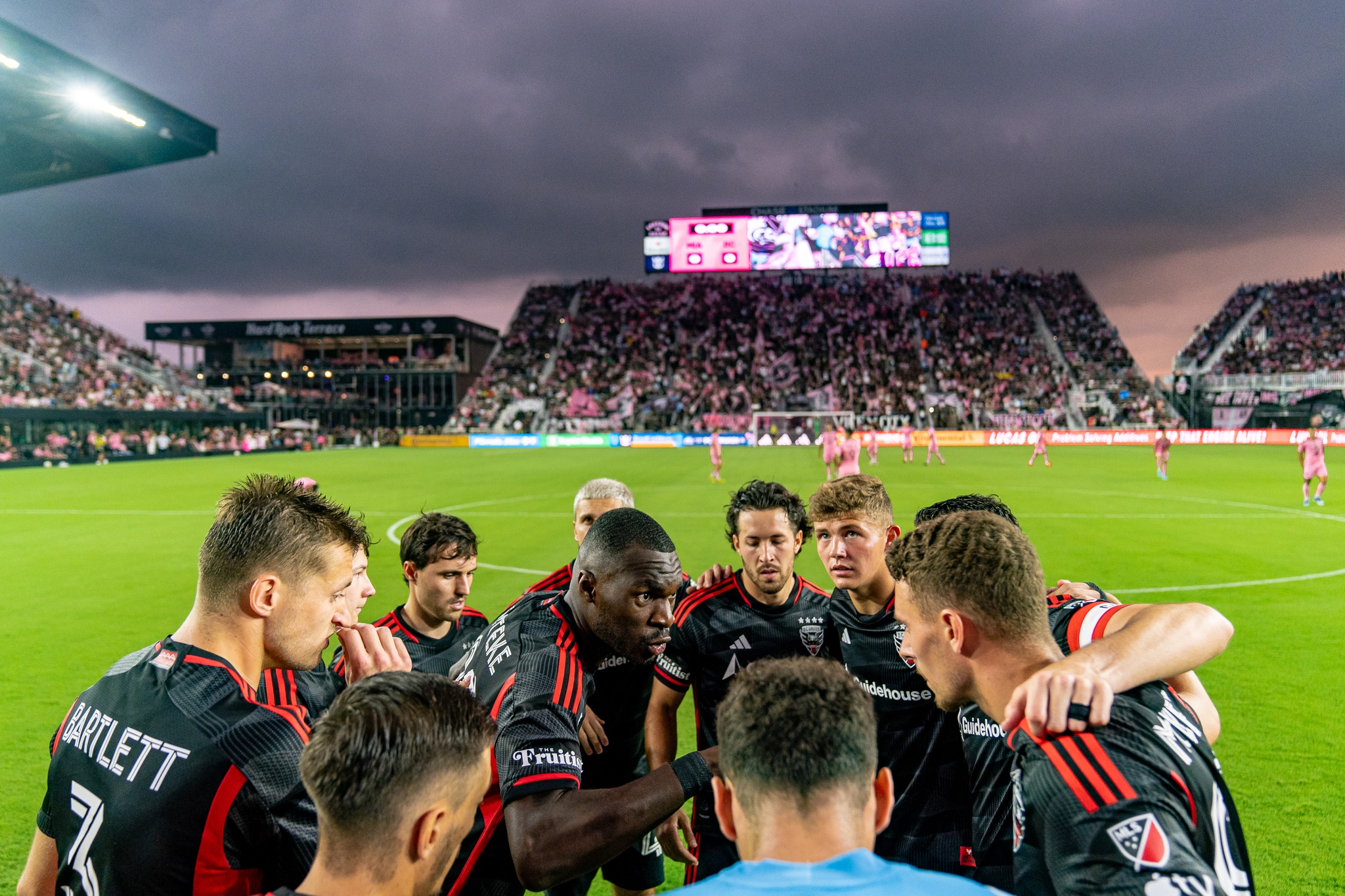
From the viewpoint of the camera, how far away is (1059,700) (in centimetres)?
175

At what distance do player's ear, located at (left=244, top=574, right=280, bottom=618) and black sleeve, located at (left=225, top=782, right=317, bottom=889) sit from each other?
0.59 m

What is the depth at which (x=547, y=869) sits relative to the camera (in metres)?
2.04

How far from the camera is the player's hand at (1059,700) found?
172 centimetres

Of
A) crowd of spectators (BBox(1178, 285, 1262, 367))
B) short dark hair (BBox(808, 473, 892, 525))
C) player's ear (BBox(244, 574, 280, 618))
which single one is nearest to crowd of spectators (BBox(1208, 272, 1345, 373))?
crowd of spectators (BBox(1178, 285, 1262, 367))

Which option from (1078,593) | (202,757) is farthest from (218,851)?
(1078,593)

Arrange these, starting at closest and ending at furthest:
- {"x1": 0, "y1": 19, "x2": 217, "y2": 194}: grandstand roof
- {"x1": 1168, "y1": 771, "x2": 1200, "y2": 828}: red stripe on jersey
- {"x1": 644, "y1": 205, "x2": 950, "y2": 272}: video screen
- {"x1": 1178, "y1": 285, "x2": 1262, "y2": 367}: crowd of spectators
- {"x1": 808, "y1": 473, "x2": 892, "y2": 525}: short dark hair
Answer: {"x1": 1168, "y1": 771, "x2": 1200, "y2": 828}: red stripe on jersey < {"x1": 808, "y1": 473, "x2": 892, "y2": 525}: short dark hair < {"x1": 0, "y1": 19, "x2": 217, "y2": 194}: grandstand roof < {"x1": 644, "y1": 205, "x2": 950, "y2": 272}: video screen < {"x1": 1178, "y1": 285, "x2": 1262, "y2": 367}: crowd of spectators

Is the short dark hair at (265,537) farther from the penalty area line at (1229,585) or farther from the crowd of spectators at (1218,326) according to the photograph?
the crowd of spectators at (1218,326)

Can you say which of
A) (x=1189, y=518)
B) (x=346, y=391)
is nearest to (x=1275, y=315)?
(x=1189, y=518)

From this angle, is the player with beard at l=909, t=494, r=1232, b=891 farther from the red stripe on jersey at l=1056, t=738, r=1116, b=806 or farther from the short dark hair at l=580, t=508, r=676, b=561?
the short dark hair at l=580, t=508, r=676, b=561

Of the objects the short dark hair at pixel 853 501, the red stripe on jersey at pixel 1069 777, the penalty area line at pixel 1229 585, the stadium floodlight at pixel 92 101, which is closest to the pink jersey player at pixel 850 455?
the penalty area line at pixel 1229 585

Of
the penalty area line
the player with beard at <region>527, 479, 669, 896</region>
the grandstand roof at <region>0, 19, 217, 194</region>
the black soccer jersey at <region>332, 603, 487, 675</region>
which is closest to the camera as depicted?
the player with beard at <region>527, 479, 669, 896</region>

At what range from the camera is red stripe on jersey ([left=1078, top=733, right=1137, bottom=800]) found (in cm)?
156

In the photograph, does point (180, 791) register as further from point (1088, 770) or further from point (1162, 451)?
point (1162, 451)

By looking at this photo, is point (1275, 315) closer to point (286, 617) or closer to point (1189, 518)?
point (1189, 518)
